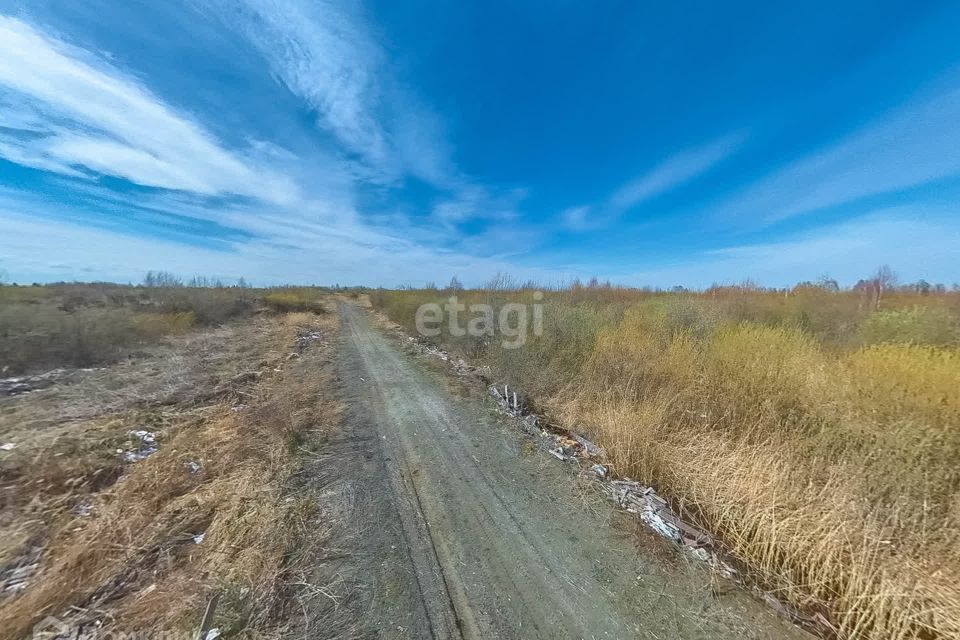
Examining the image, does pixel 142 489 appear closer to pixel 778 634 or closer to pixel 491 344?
pixel 778 634

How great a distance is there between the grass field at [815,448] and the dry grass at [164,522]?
3329mm

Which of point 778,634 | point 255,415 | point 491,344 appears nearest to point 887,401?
point 778,634

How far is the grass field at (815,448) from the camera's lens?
1.95 m

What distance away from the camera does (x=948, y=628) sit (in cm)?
168

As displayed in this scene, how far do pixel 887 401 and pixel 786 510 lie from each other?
1.43 metres

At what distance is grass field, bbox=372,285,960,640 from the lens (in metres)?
1.95

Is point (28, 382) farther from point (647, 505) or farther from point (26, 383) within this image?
point (647, 505)

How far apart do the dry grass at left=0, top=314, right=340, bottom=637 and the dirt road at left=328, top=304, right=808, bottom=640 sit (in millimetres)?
491

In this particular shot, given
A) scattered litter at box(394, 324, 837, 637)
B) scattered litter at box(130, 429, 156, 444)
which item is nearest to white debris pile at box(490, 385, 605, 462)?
scattered litter at box(394, 324, 837, 637)

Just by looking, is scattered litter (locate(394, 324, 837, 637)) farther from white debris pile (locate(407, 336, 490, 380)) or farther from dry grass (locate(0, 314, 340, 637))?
dry grass (locate(0, 314, 340, 637))

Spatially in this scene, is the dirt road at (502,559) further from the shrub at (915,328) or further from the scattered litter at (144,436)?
the shrub at (915,328)

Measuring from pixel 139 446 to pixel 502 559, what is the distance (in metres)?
4.47

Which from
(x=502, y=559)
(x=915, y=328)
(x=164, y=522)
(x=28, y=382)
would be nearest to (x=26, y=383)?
(x=28, y=382)

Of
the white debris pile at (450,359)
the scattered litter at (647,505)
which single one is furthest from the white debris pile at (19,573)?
the white debris pile at (450,359)
